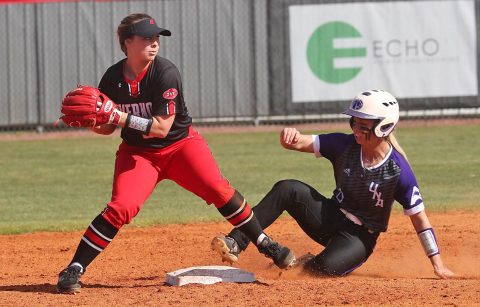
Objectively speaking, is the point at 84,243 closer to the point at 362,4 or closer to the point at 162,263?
the point at 162,263

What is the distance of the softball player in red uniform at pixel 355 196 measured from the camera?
6445 mm

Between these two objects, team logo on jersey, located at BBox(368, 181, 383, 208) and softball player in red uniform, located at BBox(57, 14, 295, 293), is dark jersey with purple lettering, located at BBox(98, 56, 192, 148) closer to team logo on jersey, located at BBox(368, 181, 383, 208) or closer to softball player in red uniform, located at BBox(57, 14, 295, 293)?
softball player in red uniform, located at BBox(57, 14, 295, 293)

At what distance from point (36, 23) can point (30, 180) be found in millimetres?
4714

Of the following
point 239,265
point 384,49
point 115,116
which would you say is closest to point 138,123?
point 115,116

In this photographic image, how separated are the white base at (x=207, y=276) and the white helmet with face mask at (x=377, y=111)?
1.23 meters

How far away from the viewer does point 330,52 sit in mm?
16609

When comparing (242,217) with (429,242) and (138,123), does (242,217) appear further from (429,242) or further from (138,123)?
(429,242)

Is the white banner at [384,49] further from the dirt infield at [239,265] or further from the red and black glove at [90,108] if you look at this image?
the red and black glove at [90,108]

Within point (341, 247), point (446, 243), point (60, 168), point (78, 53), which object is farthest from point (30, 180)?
point (341, 247)

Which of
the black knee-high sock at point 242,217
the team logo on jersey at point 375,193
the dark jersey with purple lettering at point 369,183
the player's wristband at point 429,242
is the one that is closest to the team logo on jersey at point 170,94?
the black knee-high sock at point 242,217

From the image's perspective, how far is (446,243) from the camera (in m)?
8.38

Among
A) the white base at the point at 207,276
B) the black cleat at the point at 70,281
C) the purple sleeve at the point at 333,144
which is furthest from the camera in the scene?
the purple sleeve at the point at 333,144

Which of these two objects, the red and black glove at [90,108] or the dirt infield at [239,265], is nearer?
the dirt infield at [239,265]

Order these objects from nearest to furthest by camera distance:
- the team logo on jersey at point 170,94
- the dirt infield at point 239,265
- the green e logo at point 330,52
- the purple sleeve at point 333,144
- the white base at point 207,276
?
the dirt infield at point 239,265 → the team logo on jersey at point 170,94 → the white base at point 207,276 → the purple sleeve at point 333,144 → the green e logo at point 330,52
